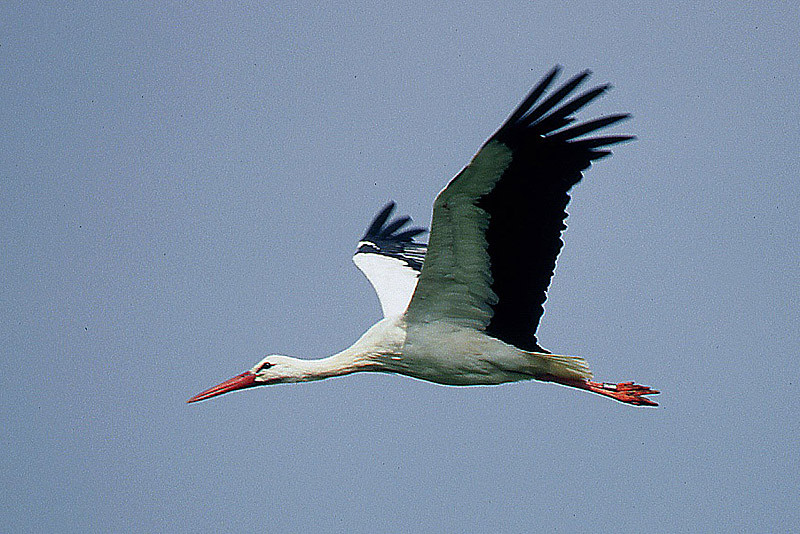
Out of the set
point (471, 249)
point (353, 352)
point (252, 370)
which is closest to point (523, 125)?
point (471, 249)

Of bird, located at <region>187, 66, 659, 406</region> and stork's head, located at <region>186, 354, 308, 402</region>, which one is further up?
bird, located at <region>187, 66, 659, 406</region>

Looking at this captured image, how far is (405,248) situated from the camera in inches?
451

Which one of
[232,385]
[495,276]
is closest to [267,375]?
[232,385]

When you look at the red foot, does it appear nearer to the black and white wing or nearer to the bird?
the bird

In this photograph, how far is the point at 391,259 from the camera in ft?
35.6

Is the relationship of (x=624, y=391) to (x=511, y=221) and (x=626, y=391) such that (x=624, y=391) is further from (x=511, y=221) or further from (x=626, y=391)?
(x=511, y=221)

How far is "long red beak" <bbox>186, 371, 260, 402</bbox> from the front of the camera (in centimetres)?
912

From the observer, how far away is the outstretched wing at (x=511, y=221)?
7156 millimetres

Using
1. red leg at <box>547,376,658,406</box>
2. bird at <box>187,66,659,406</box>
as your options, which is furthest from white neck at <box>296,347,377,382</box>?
red leg at <box>547,376,658,406</box>

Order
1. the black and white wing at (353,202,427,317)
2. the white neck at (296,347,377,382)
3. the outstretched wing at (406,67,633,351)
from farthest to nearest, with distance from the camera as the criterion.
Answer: the black and white wing at (353,202,427,317) < the white neck at (296,347,377,382) < the outstretched wing at (406,67,633,351)

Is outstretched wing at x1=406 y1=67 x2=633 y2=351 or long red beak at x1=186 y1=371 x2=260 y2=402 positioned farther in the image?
long red beak at x1=186 y1=371 x2=260 y2=402

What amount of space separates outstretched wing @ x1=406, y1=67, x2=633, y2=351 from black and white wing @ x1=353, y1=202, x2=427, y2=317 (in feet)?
3.20

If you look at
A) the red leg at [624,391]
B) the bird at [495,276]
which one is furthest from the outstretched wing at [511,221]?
the red leg at [624,391]

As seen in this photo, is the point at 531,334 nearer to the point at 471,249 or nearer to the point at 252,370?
the point at 471,249
